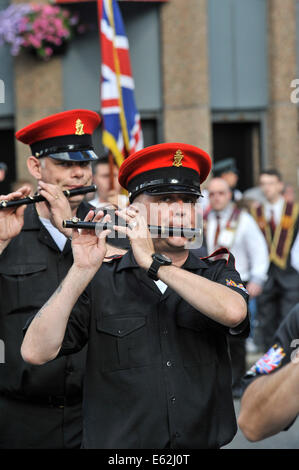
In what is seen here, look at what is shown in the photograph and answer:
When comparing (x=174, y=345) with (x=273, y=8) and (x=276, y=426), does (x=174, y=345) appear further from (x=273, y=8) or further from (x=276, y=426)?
(x=273, y=8)

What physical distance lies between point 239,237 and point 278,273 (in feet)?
2.61

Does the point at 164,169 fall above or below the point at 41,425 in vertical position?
above

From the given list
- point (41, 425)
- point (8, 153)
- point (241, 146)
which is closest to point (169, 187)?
point (41, 425)

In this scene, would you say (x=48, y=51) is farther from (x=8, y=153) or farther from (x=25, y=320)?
(x=25, y=320)

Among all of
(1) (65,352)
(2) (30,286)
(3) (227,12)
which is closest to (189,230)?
(1) (65,352)

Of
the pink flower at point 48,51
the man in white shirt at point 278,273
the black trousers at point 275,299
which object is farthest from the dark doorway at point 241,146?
the black trousers at point 275,299

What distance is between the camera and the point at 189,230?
2648 mm

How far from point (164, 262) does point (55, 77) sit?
31.2ft

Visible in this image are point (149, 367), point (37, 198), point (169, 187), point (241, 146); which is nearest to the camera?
point (149, 367)

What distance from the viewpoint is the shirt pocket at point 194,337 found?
263 centimetres

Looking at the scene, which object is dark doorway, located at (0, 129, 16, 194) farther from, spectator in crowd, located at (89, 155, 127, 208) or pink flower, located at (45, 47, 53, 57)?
spectator in crowd, located at (89, 155, 127, 208)

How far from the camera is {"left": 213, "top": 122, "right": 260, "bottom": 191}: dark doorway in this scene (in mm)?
12680

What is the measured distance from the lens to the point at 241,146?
12.8 metres

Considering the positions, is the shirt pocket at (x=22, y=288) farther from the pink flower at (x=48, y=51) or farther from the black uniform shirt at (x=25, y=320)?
the pink flower at (x=48, y=51)
